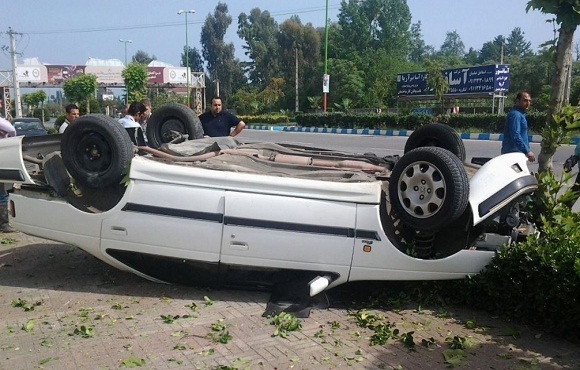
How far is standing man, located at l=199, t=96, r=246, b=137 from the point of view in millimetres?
7469

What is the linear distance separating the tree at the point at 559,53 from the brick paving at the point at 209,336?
1.70 meters

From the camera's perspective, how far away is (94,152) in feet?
16.0

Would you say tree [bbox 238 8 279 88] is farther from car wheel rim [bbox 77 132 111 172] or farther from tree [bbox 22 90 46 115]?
car wheel rim [bbox 77 132 111 172]

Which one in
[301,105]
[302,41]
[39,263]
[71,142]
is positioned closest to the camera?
[71,142]

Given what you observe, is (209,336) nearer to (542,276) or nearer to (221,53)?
(542,276)

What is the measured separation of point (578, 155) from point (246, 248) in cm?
466

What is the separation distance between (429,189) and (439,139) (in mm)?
1563

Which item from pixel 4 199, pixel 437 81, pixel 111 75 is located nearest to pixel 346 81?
pixel 437 81

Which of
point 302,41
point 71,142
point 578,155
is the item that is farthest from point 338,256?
point 302,41

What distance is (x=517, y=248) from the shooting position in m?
4.25

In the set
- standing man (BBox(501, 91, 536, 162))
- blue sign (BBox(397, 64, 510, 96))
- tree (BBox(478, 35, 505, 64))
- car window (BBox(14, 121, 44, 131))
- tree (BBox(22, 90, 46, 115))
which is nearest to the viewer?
standing man (BBox(501, 91, 536, 162))

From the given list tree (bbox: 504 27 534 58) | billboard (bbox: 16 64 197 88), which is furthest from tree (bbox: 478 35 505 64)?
billboard (bbox: 16 64 197 88)

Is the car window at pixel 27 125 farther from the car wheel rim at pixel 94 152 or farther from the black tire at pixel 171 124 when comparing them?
the car wheel rim at pixel 94 152

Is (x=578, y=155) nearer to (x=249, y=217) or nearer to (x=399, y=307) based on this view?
(x=399, y=307)
